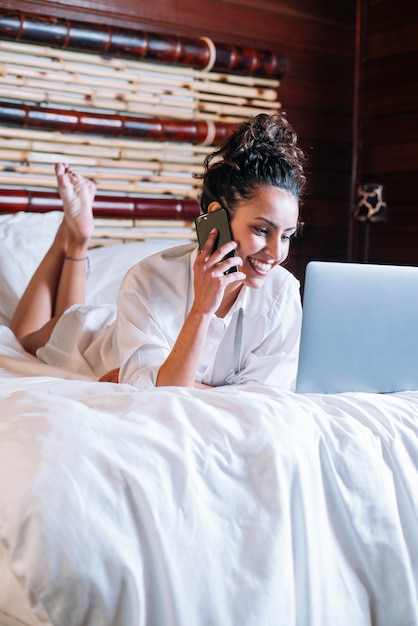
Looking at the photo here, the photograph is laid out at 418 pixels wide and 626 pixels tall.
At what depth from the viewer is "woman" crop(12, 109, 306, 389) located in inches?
74.5

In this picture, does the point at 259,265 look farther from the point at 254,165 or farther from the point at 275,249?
the point at 254,165

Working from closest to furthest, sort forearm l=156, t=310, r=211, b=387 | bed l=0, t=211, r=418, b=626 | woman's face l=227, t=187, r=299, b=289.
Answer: bed l=0, t=211, r=418, b=626
forearm l=156, t=310, r=211, b=387
woman's face l=227, t=187, r=299, b=289

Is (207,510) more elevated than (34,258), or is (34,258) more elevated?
(34,258)


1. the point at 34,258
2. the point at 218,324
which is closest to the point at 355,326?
the point at 218,324

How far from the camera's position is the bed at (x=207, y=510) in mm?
1018

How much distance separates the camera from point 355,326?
1.66m

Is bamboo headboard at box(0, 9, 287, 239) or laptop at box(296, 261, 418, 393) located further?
bamboo headboard at box(0, 9, 287, 239)

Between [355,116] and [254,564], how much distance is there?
12.0 ft

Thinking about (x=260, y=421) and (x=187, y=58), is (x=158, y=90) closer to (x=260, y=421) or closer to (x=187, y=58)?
(x=187, y=58)

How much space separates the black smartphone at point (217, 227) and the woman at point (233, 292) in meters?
0.02

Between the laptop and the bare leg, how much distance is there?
1401 mm

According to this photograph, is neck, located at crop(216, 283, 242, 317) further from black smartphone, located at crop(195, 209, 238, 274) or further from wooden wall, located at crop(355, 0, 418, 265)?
wooden wall, located at crop(355, 0, 418, 265)

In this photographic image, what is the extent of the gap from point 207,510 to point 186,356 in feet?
2.45

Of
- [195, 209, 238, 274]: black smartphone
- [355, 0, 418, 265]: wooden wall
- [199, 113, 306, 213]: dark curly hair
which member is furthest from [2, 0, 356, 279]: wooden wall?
[195, 209, 238, 274]: black smartphone
